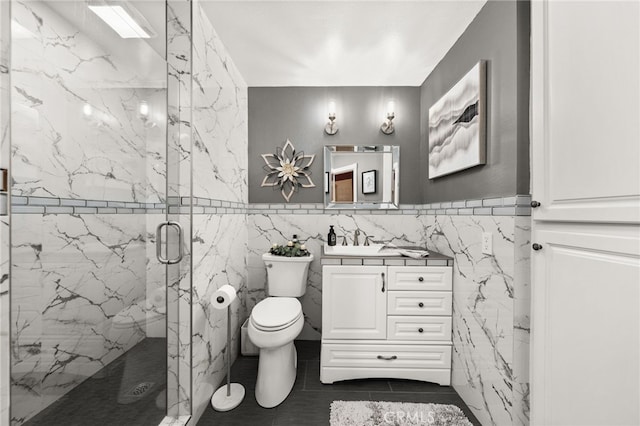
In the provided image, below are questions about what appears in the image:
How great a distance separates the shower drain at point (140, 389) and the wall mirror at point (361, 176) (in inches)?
69.6

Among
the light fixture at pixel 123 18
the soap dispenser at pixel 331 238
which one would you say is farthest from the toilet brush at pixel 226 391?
the light fixture at pixel 123 18

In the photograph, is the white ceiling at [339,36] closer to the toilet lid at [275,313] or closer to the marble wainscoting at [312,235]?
the marble wainscoting at [312,235]

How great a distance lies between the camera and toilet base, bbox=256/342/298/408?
165 centimetres

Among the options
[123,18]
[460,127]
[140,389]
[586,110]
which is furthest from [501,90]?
[140,389]

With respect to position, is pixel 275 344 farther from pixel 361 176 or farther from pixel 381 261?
pixel 361 176

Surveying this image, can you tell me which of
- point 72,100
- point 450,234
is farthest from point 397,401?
point 72,100

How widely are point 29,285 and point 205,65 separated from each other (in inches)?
56.0

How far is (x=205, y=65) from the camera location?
169 centimetres

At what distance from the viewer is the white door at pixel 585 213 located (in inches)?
32.8

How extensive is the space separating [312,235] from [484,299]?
4.80 ft

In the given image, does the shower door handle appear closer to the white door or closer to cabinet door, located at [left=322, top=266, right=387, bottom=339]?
cabinet door, located at [left=322, top=266, right=387, bottom=339]

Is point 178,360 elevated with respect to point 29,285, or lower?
lower

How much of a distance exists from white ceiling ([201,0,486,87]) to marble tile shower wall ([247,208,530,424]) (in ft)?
3.95

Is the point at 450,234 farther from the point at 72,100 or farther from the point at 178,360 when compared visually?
the point at 72,100
